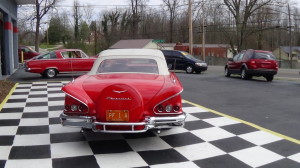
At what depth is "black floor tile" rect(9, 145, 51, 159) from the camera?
13.7ft

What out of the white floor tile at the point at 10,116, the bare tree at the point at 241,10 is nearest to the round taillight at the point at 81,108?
the white floor tile at the point at 10,116

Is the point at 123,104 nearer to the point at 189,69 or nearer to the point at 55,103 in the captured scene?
the point at 55,103

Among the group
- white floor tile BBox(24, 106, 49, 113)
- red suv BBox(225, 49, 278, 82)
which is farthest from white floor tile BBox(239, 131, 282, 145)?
red suv BBox(225, 49, 278, 82)

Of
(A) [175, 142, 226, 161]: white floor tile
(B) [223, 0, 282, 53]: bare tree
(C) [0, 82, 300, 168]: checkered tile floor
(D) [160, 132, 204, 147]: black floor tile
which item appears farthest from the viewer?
(B) [223, 0, 282, 53]: bare tree

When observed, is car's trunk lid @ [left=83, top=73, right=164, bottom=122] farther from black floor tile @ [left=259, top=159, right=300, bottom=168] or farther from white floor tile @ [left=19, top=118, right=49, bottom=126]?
white floor tile @ [left=19, top=118, right=49, bottom=126]

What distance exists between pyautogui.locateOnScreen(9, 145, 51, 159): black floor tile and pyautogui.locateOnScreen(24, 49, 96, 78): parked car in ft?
31.4

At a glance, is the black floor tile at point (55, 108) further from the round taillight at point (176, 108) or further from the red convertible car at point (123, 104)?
the round taillight at point (176, 108)

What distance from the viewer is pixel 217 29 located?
5088 cm

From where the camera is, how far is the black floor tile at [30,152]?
13.7ft

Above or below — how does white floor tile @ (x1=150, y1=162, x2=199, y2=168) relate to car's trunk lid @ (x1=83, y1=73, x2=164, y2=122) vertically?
below

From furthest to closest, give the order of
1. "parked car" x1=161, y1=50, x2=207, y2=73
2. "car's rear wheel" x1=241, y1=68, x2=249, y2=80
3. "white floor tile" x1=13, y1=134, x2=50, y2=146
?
"parked car" x1=161, y1=50, x2=207, y2=73 → "car's rear wheel" x1=241, y1=68, x2=249, y2=80 → "white floor tile" x1=13, y1=134, x2=50, y2=146

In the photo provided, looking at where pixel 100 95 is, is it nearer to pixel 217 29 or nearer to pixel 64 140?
pixel 64 140

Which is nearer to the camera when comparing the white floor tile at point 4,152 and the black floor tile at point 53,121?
the white floor tile at point 4,152

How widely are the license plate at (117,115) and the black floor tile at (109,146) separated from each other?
604 millimetres
